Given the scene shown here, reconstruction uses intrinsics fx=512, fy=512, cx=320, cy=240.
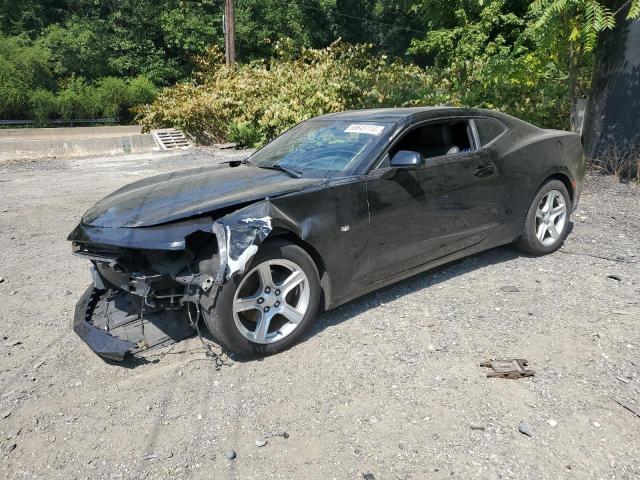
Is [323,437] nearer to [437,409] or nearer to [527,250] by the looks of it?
[437,409]

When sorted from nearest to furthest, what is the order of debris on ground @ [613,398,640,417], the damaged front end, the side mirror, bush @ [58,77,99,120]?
debris on ground @ [613,398,640,417], the damaged front end, the side mirror, bush @ [58,77,99,120]

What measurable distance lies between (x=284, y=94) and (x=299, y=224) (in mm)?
13158

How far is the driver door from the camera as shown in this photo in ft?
12.6

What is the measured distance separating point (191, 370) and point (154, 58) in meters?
31.3

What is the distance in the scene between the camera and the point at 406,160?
3.81m

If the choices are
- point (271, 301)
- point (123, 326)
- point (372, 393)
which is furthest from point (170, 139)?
point (372, 393)

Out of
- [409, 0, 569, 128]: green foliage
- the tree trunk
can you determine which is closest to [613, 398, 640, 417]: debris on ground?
[409, 0, 569, 128]: green foliage

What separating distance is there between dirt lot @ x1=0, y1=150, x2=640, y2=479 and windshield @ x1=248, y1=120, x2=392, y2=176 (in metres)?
1.17

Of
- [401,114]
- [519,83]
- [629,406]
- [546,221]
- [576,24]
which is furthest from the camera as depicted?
[519,83]

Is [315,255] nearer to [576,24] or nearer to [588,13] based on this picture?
[588,13]

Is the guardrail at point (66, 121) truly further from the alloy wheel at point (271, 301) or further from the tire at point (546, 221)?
the tire at point (546, 221)

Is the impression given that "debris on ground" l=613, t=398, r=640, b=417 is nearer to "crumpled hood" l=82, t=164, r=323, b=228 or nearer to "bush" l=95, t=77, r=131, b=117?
"crumpled hood" l=82, t=164, r=323, b=228

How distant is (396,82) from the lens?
15062 millimetres

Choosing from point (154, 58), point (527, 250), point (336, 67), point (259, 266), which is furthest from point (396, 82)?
point (154, 58)
